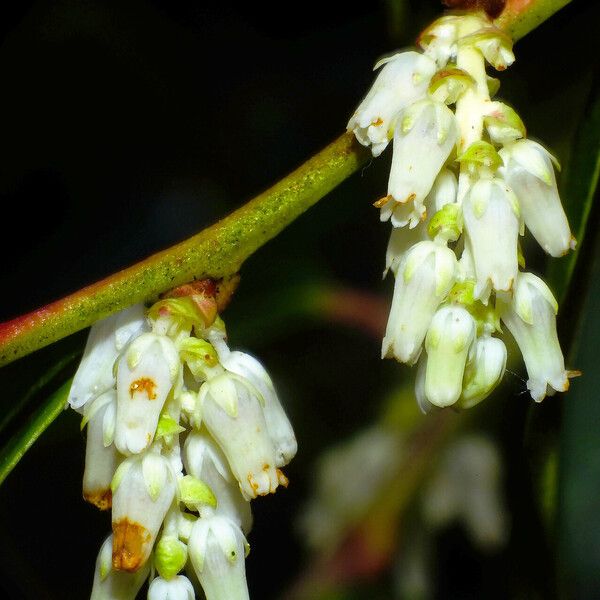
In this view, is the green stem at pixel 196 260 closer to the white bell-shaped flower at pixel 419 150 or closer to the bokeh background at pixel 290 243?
the white bell-shaped flower at pixel 419 150

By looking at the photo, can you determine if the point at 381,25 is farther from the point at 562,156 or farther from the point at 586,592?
the point at 586,592

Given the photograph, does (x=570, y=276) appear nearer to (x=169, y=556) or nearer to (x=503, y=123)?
(x=503, y=123)

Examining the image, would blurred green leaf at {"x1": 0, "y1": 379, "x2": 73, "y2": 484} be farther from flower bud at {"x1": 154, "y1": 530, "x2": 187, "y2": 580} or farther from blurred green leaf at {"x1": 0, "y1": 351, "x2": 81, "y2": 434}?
flower bud at {"x1": 154, "y1": 530, "x2": 187, "y2": 580}

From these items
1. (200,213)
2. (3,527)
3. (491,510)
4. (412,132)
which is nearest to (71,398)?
(412,132)

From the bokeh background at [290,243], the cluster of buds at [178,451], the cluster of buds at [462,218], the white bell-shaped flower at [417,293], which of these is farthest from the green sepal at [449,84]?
the bokeh background at [290,243]

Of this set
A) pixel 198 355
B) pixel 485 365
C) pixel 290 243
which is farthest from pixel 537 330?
pixel 290 243

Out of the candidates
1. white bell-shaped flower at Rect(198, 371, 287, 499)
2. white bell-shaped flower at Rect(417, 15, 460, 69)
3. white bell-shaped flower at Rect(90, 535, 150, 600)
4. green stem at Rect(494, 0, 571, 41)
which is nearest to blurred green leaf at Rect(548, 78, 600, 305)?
green stem at Rect(494, 0, 571, 41)
